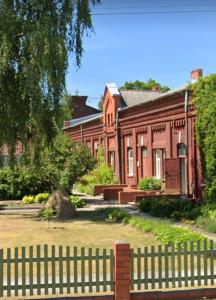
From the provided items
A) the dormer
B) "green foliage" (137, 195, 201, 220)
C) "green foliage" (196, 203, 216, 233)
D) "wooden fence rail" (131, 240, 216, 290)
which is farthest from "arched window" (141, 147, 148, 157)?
"wooden fence rail" (131, 240, 216, 290)

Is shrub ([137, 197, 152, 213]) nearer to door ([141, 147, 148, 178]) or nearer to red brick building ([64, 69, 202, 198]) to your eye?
red brick building ([64, 69, 202, 198])

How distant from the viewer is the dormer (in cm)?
4109

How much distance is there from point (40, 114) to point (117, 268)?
1115 cm

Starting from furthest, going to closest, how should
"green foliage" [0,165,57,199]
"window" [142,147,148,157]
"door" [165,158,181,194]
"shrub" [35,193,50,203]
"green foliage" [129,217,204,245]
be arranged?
"window" [142,147,148,157], "green foliage" [0,165,57,199], "shrub" [35,193,50,203], "door" [165,158,181,194], "green foliage" [129,217,204,245]

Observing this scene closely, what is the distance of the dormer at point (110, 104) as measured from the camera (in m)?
41.1

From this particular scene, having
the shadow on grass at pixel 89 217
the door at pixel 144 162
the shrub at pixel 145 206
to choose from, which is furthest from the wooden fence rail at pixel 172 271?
the door at pixel 144 162

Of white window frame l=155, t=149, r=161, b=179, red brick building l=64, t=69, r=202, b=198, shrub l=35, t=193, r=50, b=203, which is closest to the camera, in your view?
red brick building l=64, t=69, r=202, b=198

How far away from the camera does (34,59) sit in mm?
19016

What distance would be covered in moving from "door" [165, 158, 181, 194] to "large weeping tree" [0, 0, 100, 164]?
32.3ft

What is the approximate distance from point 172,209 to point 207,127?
4.47 meters

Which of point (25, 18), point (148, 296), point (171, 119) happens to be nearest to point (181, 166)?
point (171, 119)

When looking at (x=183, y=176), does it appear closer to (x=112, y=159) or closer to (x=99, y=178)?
(x=99, y=178)

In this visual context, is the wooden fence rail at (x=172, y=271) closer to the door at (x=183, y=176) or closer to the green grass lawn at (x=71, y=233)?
the green grass lawn at (x=71, y=233)

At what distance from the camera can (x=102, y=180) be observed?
39.3 metres
